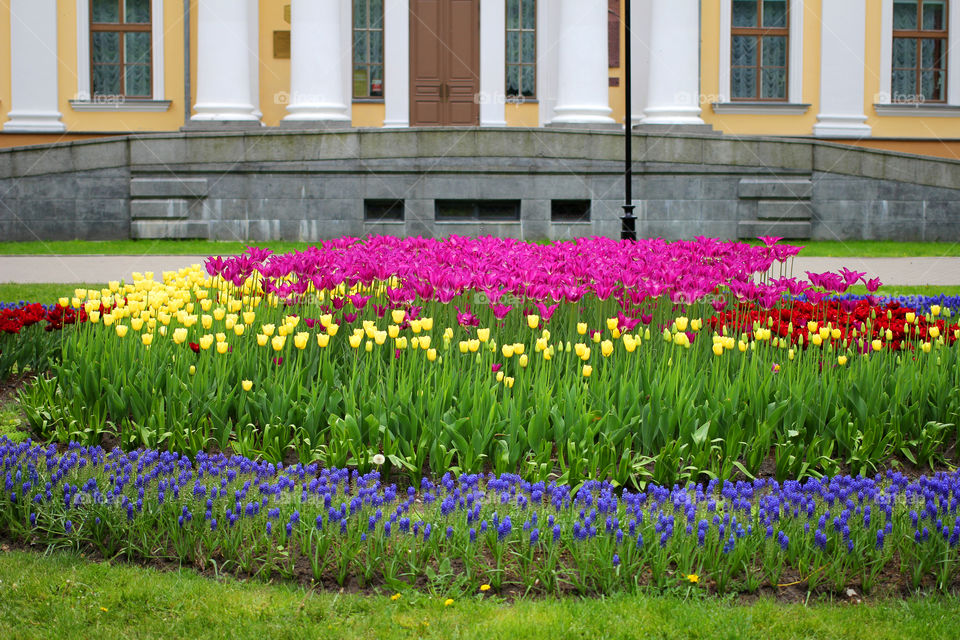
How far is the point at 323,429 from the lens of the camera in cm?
478

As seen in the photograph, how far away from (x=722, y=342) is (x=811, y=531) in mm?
1654

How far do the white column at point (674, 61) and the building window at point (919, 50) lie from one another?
6.00m

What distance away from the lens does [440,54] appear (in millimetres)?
21047

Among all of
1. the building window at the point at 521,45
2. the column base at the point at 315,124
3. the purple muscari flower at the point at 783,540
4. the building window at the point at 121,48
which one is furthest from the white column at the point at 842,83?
the purple muscari flower at the point at 783,540

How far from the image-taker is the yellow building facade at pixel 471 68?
67.9 feet

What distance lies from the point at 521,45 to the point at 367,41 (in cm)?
306

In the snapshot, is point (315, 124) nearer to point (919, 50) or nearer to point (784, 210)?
point (784, 210)

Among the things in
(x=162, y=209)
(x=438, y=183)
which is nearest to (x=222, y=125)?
(x=162, y=209)

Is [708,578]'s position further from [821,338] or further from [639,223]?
[639,223]

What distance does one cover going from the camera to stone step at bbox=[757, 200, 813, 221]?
17750 millimetres

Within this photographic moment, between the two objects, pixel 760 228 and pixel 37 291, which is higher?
pixel 760 228

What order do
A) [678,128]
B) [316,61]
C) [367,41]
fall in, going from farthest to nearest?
[367,41] → [678,128] → [316,61]

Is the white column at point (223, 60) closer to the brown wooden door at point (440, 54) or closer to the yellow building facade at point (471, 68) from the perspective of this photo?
the yellow building facade at point (471, 68)

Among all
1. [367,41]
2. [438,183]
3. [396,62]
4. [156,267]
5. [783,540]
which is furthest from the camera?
[367,41]
